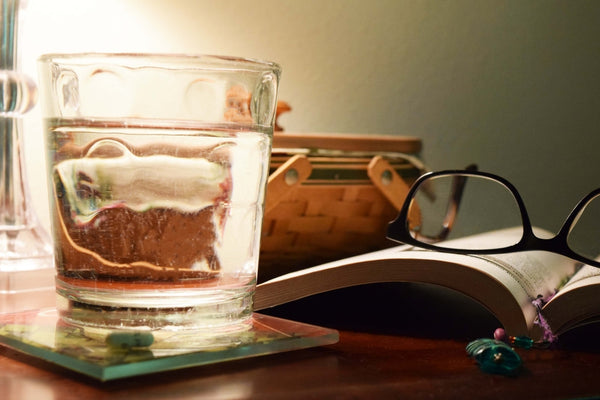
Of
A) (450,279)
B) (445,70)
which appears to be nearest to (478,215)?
(445,70)

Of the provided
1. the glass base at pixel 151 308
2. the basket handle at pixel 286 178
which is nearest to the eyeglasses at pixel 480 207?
the basket handle at pixel 286 178

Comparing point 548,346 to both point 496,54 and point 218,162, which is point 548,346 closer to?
point 218,162

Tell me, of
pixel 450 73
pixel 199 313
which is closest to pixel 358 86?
pixel 450 73

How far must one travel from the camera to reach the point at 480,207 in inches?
40.1

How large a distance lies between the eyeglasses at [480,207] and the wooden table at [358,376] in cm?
9

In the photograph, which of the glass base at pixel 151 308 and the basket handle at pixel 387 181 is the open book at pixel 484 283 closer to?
the glass base at pixel 151 308

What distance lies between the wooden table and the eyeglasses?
Result: 9 cm

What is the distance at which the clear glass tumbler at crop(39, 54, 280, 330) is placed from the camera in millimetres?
452

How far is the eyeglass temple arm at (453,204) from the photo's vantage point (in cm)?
82

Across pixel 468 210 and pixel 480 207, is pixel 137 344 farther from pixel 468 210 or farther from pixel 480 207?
pixel 468 210

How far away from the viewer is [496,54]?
1.16 m

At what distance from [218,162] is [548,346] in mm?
235

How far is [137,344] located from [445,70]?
87 centimetres

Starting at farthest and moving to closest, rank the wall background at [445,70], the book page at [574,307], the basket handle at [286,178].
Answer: the wall background at [445,70]
the basket handle at [286,178]
the book page at [574,307]
